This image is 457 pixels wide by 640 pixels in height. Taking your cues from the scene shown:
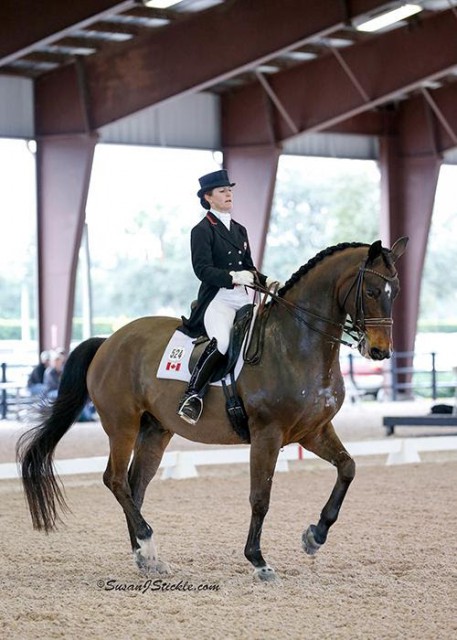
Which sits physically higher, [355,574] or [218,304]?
[218,304]

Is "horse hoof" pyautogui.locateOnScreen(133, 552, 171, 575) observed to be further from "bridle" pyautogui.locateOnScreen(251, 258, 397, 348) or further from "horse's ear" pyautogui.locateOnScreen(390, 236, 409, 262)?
"horse's ear" pyautogui.locateOnScreen(390, 236, 409, 262)

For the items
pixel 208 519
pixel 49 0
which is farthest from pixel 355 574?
pixel 49 0

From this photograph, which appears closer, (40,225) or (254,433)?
(254,433)

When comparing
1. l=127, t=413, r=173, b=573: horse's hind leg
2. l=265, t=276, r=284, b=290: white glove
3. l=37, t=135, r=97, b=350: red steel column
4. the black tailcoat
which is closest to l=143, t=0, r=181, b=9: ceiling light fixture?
l=37, t=135, r=97, b=350: red steel column

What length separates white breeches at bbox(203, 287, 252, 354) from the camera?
16.1ft

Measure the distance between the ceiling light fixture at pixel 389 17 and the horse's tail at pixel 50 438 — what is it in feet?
31.5

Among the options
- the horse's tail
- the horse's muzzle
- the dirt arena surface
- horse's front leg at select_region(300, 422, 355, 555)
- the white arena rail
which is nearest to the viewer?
the dirt arena surface

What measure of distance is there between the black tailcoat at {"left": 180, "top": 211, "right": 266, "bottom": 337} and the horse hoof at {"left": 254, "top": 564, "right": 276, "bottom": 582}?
1.18 meters

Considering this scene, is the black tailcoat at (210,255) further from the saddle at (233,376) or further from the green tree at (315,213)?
the green tree at (315,213)

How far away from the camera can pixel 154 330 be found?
5422 millimetres

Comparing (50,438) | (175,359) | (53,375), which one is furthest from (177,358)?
(53,375)

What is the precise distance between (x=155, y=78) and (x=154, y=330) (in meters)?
9.48

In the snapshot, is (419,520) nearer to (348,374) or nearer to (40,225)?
(40,225)

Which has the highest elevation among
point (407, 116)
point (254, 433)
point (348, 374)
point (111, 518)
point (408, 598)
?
point (407, 116)
